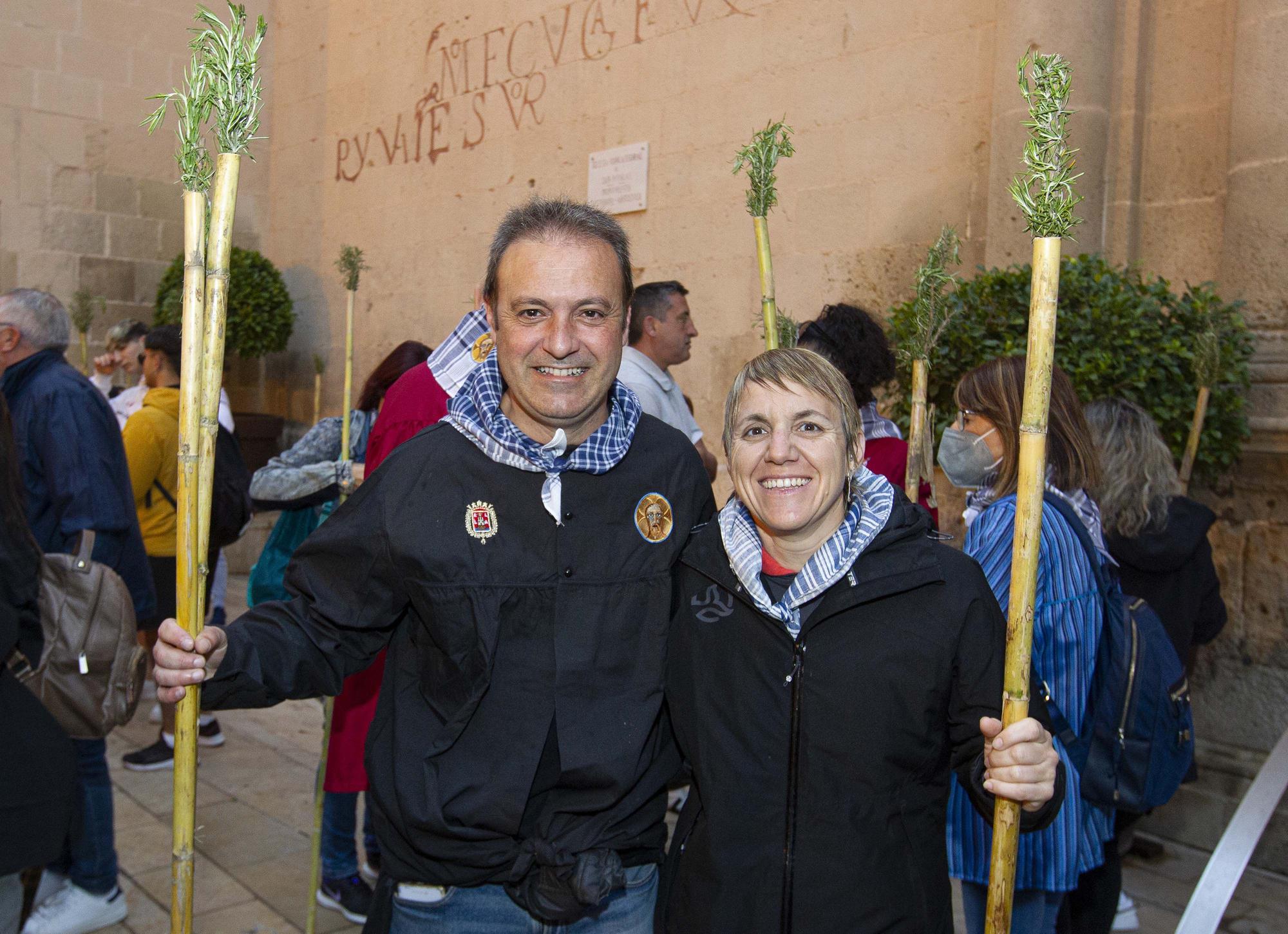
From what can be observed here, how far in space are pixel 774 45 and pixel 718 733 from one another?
5278mm

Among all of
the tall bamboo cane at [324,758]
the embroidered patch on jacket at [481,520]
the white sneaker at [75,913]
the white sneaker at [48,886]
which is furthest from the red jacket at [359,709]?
the embroidered patch on jacket at [481,520]

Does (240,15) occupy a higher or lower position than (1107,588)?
higher

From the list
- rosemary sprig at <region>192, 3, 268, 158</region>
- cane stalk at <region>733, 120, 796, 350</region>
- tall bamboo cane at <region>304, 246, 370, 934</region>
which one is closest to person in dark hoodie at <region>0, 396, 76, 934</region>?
tall bamboo cane at <region>304, 246, 370, 934</region>

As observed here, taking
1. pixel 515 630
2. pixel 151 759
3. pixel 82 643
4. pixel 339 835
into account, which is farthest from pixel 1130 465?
pixel 151 759

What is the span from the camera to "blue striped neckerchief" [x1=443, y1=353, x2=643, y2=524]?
1941 mm

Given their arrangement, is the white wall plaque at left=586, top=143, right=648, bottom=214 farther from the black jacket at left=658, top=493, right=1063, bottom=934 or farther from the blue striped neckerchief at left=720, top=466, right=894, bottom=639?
the black jacket at left=658, top=493, right=1063, bottom=934

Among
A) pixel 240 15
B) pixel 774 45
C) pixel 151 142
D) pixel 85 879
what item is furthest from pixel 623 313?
pixel 151 142

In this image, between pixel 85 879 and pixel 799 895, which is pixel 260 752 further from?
pixel 799 895

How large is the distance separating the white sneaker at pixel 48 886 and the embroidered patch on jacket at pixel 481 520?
260cm

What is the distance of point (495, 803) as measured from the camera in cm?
181

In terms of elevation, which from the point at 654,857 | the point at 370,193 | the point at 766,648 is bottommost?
the point at 654,857

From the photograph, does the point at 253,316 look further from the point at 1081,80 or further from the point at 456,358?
the point at 456,358

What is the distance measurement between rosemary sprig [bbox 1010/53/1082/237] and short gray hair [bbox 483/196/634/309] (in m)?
0.68

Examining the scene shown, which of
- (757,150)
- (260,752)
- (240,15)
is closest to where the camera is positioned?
(240,15)
